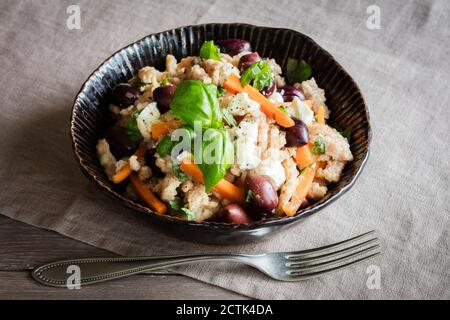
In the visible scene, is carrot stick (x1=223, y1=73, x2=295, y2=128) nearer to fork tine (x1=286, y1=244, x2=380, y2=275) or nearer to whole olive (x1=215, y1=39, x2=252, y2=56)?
whole olive (x1=215, y1=39, x2=252, y2=56)

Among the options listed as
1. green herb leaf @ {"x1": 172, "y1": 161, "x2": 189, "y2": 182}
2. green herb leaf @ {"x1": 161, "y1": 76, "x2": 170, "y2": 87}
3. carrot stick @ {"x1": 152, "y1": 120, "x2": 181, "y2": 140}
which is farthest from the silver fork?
green herb leaf @ {"x1": 161, "y1": 76, "x2": 170, "y2": 87}

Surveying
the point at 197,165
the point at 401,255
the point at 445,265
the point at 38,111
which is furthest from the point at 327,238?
the point at 38,111

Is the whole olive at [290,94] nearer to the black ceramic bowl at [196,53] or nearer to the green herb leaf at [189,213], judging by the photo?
the black ceramic bowl at [196,53]

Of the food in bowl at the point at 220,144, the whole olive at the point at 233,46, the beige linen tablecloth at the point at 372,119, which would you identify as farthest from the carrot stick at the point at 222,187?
the whole olive at the point at 233,46

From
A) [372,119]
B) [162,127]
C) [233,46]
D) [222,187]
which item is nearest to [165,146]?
[162,127]

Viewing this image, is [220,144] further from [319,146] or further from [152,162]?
[319,146]
